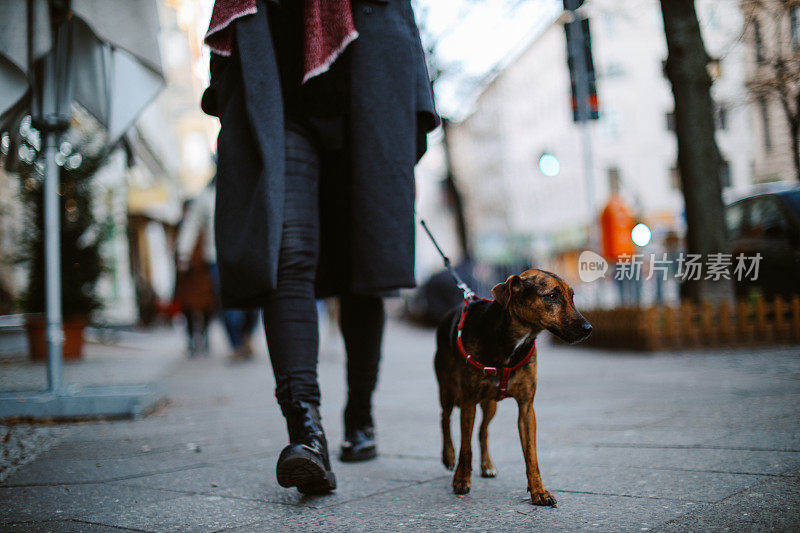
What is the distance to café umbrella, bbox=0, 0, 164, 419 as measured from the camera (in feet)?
13.5

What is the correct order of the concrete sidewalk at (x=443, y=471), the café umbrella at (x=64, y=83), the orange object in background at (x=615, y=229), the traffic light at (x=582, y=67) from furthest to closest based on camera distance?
the orange object in background at (x=615, y=229) → the traffic light at (x=582, y=67) → the café umbrella at (x=64, y=83) → the concrete sidewalk at (x=443, y=471)

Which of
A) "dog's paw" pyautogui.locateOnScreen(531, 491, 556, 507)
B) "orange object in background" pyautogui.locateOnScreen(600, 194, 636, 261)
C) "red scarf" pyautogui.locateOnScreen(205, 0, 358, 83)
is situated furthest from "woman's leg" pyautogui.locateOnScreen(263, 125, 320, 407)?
"orange object in background" pyautogui.locateOnScreen(600, 194, 636, 261)

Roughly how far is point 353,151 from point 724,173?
23.9ft

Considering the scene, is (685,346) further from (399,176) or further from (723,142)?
(399,176)

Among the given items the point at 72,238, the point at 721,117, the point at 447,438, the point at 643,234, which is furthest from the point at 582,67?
the point at 447,438

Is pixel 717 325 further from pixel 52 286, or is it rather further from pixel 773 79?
pixel 52 286

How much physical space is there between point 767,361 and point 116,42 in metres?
5.42

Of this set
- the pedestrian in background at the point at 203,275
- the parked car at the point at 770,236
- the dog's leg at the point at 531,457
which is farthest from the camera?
the pedestrian in background at the point at 203,275

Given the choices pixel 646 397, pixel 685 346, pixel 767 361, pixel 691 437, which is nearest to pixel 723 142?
pixel 685 346

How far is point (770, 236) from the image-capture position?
333 inches

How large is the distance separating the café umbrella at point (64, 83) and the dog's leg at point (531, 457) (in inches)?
116

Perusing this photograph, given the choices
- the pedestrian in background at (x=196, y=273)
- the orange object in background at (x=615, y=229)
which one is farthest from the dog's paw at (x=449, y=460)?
the orange object in background at (x=615, y=229)

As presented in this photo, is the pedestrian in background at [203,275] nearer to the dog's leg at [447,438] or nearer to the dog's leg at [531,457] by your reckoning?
the dog's leg at [447,438]

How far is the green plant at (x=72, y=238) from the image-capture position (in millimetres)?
8742
